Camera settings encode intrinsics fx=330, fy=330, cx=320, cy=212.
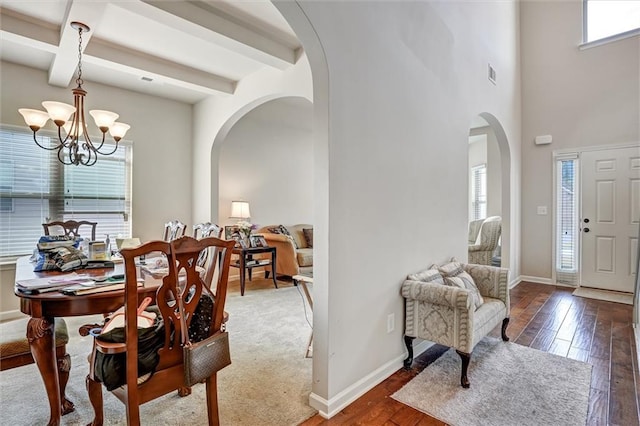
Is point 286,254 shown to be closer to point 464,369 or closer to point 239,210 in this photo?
point 239,210

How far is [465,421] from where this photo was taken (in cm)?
191

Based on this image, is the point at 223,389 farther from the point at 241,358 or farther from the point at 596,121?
the point at 596,121

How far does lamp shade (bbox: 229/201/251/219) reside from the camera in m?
5.39

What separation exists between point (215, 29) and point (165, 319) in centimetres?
244

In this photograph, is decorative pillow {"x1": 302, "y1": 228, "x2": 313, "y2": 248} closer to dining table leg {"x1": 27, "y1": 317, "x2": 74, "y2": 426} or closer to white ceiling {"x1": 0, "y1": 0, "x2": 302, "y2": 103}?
white ceiling {"x1": 0, "y1": 0, "x2": 302, "y2": 103}

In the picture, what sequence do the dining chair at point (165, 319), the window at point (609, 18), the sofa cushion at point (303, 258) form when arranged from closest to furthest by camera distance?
the dining chair at point (165, 319)
the window at point (609, 18)
the sofa cushion at point (303, 258)

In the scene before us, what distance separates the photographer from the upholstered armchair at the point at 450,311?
229 cm

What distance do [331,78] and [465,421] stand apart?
7.12 ft

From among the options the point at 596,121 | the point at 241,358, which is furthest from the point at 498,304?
the point at 596,121

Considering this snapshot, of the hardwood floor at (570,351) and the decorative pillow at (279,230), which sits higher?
the decorative pillow at (279,230)

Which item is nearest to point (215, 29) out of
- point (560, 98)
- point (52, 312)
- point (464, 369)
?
point (52, 312)

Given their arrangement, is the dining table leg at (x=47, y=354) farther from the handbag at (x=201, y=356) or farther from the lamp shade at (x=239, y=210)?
the lamp shade at (x=239, y=210)

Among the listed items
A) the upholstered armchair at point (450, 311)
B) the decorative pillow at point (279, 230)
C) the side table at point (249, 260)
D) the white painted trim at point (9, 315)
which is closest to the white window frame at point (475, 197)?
the decorative pillow at point (279, 230)

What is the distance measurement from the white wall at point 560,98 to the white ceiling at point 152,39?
4.39 metres
